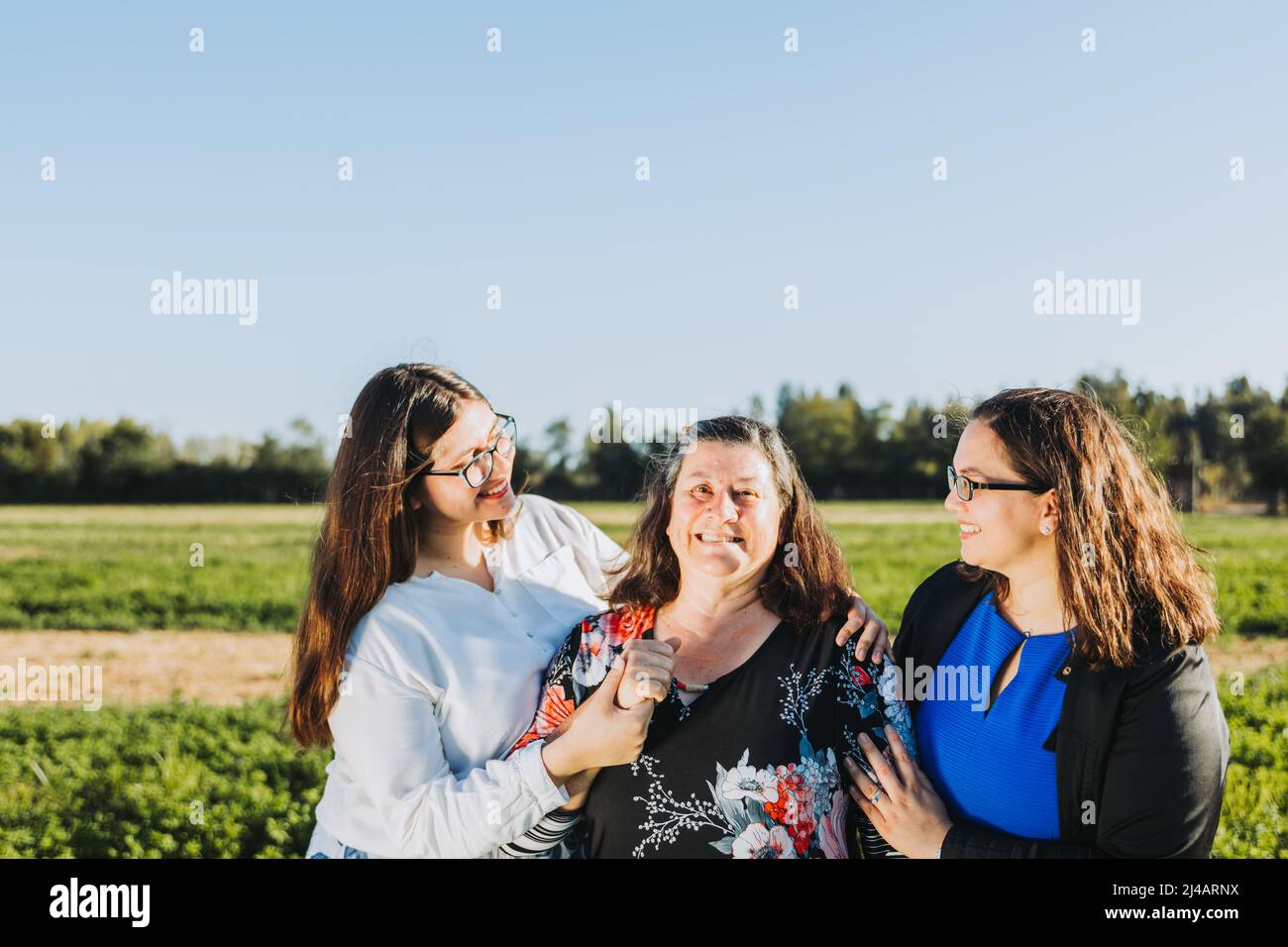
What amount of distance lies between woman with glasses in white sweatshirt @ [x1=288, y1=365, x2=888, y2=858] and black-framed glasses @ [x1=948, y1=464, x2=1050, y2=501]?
17.2 inches

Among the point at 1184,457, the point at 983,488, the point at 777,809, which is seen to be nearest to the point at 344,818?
the point at 777,809

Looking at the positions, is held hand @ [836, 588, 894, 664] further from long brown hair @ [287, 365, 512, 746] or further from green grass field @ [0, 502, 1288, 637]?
green grass field @ [0, 502, 1288, 637]

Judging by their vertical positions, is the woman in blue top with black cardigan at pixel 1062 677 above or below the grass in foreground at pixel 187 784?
above

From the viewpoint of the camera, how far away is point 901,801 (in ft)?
8.98

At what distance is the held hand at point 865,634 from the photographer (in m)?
2.85

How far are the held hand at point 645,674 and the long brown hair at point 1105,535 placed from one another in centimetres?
106

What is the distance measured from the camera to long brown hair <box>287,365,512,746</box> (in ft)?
9.77

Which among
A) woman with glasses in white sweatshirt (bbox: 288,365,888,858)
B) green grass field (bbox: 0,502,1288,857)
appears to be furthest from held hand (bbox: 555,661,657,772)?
green grass field (bbox: 0,502,1288,857)

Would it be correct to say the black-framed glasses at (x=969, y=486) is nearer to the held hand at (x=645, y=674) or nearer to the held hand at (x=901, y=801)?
the held hand at (x=901, y=801)

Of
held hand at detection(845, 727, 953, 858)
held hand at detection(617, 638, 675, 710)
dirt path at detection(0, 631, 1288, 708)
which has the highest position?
held hand at detection(617, 638, 675, 710)

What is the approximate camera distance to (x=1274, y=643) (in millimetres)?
11117

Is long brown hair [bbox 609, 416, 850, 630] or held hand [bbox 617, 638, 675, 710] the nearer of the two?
held hand [bbox 617, 638, 675, 710]

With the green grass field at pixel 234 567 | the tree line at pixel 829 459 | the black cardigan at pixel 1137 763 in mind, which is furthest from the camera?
the tree line at pixel 829 459

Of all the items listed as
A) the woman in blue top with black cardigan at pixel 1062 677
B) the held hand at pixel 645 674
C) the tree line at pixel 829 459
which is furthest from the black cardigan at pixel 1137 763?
the tree line at pixel 829 459
